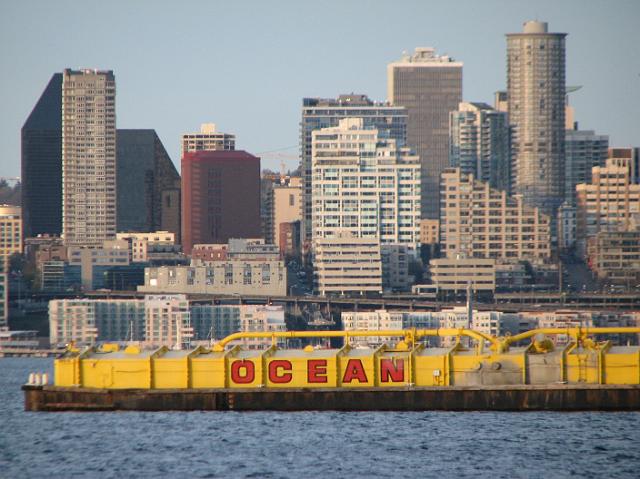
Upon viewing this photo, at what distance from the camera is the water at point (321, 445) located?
76312 mm

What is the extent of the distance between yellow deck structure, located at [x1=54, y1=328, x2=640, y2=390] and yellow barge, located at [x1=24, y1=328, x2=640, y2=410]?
0.05m

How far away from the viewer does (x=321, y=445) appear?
82.6 metres

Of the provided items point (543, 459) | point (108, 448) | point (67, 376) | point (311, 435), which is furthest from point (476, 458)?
point (67, 376)

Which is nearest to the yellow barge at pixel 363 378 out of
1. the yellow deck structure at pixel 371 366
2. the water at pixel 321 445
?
the yellow deck structure at pixel 371 366

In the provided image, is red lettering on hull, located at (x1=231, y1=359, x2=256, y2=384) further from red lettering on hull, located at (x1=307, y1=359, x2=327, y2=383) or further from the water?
red lettering on hull, located at (x1=307, y1=359, x2=327, y2=383)

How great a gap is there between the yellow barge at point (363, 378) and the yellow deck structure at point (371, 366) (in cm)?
5

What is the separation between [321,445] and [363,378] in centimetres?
917

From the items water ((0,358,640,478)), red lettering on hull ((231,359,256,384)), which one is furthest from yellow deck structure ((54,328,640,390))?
water ((0,358,640,478))

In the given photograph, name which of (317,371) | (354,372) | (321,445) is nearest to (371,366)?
(354,372)

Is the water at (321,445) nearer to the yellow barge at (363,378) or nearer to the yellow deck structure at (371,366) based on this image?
the yellow barge at (363,378)

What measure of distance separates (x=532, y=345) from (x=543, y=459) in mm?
12618

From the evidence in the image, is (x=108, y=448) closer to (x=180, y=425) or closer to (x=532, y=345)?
(x=180, y=425)

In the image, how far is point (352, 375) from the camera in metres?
91.2

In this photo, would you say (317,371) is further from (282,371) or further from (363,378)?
(363,378)
